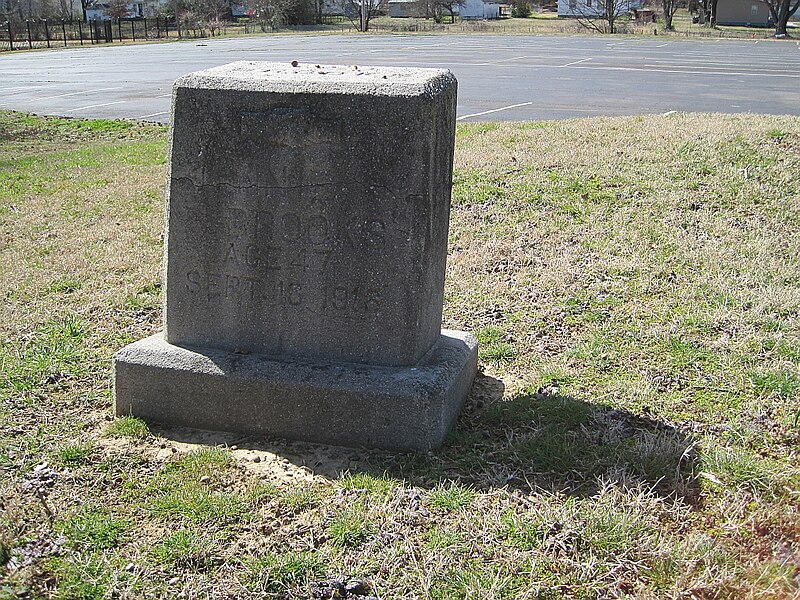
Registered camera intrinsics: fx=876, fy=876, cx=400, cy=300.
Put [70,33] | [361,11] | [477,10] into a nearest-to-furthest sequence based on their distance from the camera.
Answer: [70,33], [361,11], [477,10]

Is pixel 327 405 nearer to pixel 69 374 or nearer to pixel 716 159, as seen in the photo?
pixel 69 374

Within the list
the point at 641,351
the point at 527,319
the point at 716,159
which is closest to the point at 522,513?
the point at 641,351

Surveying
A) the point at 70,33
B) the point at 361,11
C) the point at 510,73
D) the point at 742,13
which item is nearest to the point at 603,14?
the point at 742,13

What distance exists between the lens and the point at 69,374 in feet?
15.3

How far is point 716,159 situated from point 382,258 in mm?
5527

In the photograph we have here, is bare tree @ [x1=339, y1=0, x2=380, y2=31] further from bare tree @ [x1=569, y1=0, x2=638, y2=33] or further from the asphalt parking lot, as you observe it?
the asphalt parking lot

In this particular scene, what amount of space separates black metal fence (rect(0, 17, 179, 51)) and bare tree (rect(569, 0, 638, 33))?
74.0 ft

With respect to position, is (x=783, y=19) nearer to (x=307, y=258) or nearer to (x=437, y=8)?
(x=437, y=8)

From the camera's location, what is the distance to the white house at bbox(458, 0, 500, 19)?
217 feet

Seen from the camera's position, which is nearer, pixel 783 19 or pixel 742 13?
pixel 783 19

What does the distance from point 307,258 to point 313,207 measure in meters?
0.23

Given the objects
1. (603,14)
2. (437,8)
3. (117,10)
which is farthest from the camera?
(437,8)

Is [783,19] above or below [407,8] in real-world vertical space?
below

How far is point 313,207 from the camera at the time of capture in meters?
3.80
